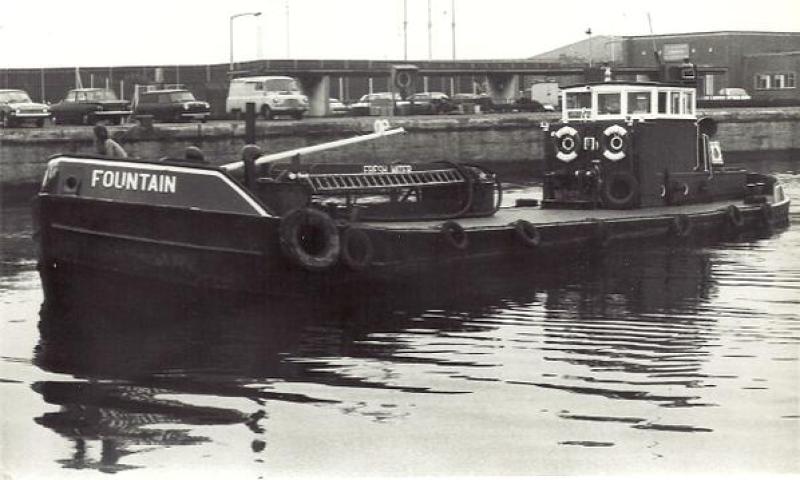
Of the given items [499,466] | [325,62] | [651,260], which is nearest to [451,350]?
[499,466]

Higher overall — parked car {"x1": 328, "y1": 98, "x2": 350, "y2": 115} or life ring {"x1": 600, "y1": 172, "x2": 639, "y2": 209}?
parked car {"x1": 328, "y1": 98, "x2": 350, "y2": 115}

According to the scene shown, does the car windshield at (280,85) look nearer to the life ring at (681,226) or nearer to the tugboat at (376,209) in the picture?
the tugboat at (376,209)

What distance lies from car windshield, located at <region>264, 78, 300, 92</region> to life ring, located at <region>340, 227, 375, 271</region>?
1121 inches

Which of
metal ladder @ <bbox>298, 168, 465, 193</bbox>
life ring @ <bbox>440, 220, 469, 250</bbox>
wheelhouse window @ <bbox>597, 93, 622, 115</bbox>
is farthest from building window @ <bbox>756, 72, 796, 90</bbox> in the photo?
life ring @ <bbox>440, 220, 469, 250</bbox>

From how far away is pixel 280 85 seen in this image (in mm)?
42031

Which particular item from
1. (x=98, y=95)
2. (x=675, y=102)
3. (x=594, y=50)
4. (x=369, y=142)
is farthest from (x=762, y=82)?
(x=675, y=102)

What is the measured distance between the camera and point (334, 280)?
13.7m

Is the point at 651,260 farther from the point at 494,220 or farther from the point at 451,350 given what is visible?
the point at 451,350

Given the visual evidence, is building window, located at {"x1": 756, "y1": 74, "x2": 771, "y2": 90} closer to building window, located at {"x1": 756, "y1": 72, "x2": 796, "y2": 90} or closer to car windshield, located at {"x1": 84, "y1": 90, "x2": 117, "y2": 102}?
building window, located at {"x1": 756, "y1": 72, "x2": 796, "y2": 90}

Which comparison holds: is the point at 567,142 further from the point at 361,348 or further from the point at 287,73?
the point at 287,73

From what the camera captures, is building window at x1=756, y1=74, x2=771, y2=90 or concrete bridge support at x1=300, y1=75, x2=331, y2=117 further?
building window at x1=756, y1=74, x2=771, y2=90

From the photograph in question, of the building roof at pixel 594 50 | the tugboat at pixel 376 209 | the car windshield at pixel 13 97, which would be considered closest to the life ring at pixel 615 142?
the tugboat at pixel 376 209

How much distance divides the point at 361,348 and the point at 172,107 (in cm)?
2911

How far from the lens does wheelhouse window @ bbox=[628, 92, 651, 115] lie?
62.8ft
